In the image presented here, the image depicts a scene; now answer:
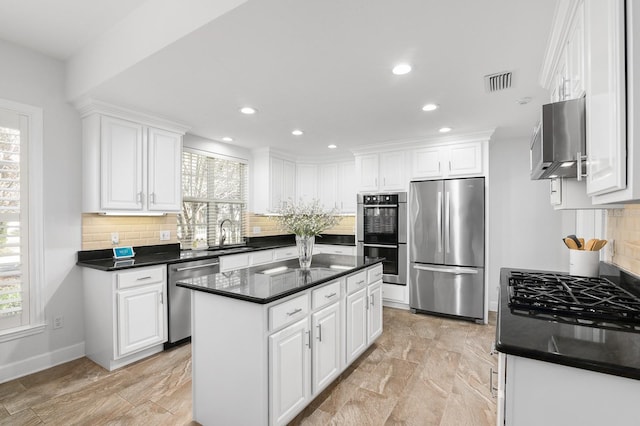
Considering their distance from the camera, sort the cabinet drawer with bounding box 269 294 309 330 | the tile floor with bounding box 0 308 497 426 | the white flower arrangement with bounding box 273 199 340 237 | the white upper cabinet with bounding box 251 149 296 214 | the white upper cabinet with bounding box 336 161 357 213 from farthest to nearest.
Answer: the white upper cabinet with bounding box 336 161 357 213
the white upper cabinet with bounding box 251 149 296 214
the white flower arrangement with bounding box 273 199 340 237
the tile floor with bounding box 0 308 497 426
the cabinet drawer with bounding box 269 294 309 330

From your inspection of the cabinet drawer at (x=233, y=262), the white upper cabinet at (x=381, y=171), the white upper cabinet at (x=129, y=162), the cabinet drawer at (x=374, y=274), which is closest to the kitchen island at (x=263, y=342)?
the cabinet drawer at (x=374, y=274)

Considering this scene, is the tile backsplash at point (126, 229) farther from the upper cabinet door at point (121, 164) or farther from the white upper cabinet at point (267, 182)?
the white upper cabinet at point (267, 182)

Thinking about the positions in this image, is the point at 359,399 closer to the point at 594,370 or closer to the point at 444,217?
the point at 594,370

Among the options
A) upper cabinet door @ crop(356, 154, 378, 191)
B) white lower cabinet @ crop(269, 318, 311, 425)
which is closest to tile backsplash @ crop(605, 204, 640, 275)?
white lower cabinet @ crop(269, 318, 311, 425)

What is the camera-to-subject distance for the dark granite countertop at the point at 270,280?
189 cm

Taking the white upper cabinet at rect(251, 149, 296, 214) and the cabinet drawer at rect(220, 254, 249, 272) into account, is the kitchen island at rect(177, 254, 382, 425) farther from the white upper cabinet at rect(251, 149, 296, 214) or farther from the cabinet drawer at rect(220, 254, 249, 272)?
the white upper cabinet at rect(251, 149, 296, 214)

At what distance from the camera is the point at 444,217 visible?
4.23 meters

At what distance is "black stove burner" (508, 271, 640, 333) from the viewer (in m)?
1.27

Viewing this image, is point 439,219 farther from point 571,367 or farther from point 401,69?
point 571,367

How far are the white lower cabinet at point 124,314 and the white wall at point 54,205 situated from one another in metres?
0.15

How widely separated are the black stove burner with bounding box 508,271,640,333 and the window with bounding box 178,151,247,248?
12.7 feet

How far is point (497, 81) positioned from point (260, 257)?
3.52 metres

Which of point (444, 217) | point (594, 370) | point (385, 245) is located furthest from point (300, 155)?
point (594, 370)

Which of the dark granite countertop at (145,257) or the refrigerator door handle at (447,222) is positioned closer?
the dark granite countertop at (145,257)
